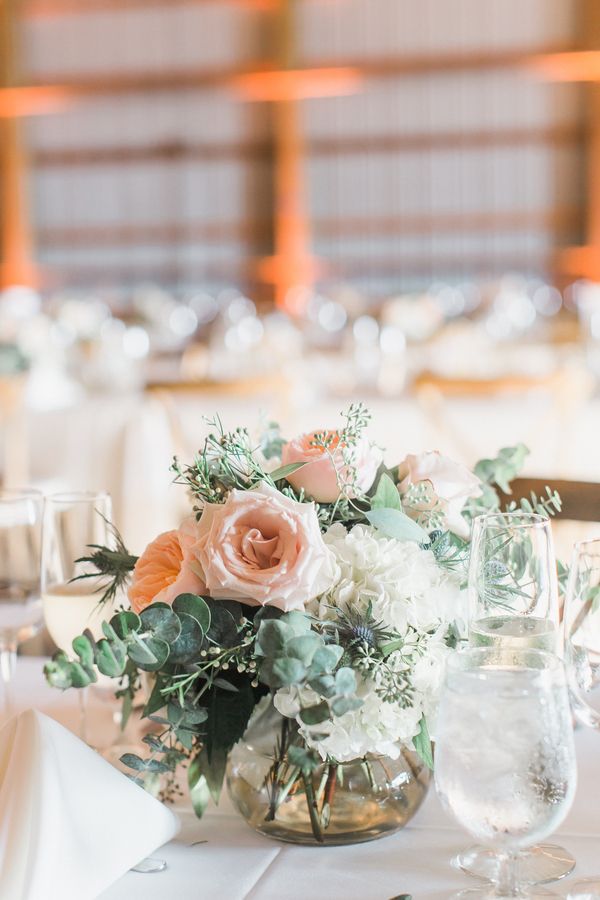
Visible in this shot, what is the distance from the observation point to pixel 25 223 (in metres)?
7.50

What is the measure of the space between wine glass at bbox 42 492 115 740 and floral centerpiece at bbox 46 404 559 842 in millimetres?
206

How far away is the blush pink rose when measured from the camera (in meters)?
0.88

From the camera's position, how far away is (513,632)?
842 mm

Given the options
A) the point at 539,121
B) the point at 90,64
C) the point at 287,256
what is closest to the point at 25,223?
the point at 90,64

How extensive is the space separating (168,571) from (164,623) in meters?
0.09

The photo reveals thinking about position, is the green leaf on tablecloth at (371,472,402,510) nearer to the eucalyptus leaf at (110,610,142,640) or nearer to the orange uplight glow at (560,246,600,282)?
the eucalyptus leaf at (110,610,142,640)

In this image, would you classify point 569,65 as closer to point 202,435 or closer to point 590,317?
point 590,317

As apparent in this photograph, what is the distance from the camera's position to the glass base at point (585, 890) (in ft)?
2.40

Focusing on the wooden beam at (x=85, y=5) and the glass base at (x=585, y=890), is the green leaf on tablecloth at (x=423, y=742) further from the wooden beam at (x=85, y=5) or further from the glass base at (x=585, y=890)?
the wooden beam at (x=85, y=5)

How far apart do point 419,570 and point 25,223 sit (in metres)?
7.12

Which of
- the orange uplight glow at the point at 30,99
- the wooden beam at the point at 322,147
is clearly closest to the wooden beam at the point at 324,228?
the wooden beam at the point at 322,147

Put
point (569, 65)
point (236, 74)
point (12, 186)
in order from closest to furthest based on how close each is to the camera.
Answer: point (569, 65) < point (236, 74) < point (12, 186)

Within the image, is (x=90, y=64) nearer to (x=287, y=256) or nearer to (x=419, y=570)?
(x=287, y=256)

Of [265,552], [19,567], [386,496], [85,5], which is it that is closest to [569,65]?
[85,5]
